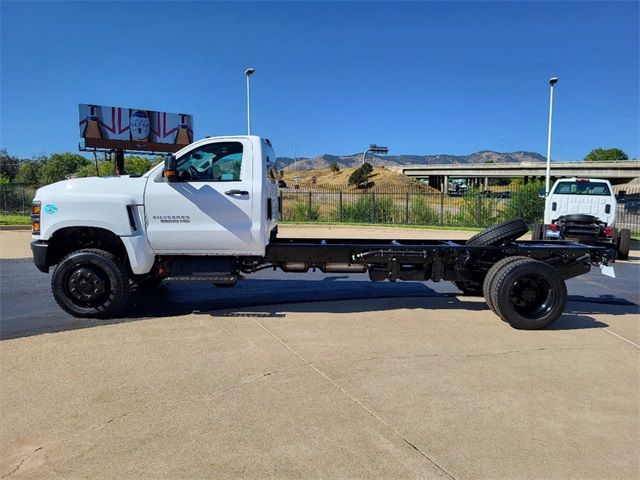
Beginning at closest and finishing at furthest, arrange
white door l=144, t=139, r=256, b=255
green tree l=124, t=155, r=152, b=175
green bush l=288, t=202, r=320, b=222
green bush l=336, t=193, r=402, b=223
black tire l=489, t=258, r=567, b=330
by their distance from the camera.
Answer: black tire l=489, t=258, r=567, b=330 < white door l=144, t=139, r=256, b=255 < green bush l=336, t=193, r=402, b=223 < green bush l=288, t=202, r=320, b=222 < green tree l=124, t=155, r=152, b=175

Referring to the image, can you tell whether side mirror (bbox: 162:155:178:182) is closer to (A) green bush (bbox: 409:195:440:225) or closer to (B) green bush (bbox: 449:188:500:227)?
(B) green bush (bbox: 449:188:500:227)

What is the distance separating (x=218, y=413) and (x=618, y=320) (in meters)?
5.77

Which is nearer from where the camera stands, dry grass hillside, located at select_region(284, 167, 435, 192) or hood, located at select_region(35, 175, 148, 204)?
hood, located at select_region(35, 175, 148, 204)

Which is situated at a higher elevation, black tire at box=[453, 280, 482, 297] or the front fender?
the front fender

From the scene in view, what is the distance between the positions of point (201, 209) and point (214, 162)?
2.23 ft

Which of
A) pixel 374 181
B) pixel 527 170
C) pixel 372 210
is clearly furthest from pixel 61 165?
pixel 527 170

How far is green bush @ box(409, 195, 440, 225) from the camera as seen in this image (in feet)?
82.2

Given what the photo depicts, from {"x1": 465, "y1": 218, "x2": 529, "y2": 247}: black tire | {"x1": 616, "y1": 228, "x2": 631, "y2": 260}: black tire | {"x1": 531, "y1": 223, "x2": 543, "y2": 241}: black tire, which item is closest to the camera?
{"x1": 465, "y1": 218, "x2": 529, "y2": 247}: black tire

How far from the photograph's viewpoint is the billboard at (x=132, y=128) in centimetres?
3834

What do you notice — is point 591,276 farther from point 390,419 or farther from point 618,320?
point 390,419

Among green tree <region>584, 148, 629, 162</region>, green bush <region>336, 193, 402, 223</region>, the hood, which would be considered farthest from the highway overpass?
the hood

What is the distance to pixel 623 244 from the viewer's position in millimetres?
13461

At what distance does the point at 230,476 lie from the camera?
3059 mm

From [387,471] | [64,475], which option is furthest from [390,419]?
[64,475]
